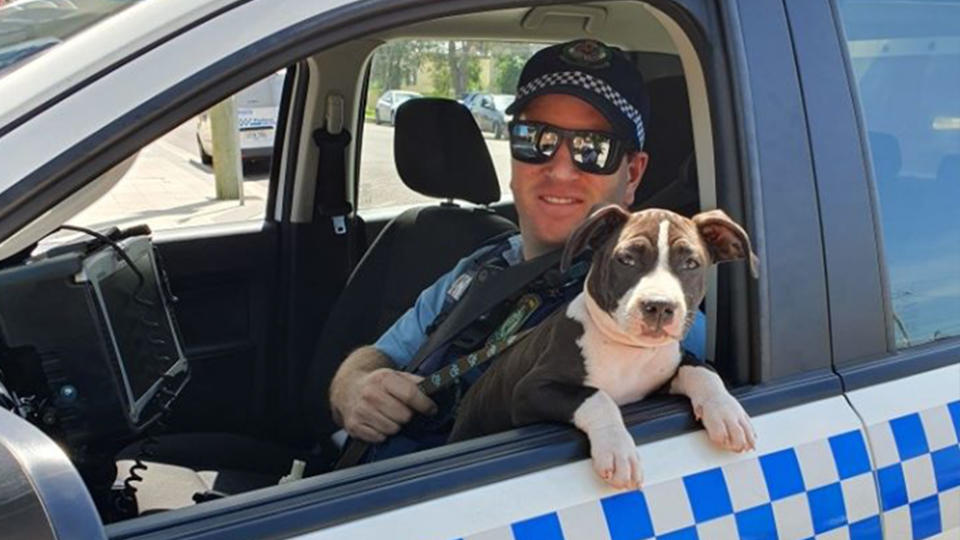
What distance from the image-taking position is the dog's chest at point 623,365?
4.66 feet

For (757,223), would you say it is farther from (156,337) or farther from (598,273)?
(156,337)

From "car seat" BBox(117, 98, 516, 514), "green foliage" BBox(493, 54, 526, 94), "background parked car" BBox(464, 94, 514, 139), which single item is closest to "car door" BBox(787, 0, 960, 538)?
"car seat" BBox(117, 98, 516, 514)

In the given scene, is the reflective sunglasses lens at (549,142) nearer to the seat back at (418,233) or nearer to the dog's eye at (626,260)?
the dog's eye at (626,260)

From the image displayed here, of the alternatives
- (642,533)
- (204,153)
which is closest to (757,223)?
(642,533)

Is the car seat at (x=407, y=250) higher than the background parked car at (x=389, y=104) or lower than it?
lower

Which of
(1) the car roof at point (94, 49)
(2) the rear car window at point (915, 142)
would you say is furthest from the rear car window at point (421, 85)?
(1) the car roof at point (94, 49)

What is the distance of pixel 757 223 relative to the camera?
1405mm

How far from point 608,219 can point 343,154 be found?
1827 mm

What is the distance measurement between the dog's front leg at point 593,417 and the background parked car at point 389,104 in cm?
168

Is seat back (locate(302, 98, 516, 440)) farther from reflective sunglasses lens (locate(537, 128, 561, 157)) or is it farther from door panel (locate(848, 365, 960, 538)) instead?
door panel (locate(848, 365, 960, 538))

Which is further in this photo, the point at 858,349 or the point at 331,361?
the point at 331,361

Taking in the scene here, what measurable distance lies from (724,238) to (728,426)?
26 centimetres

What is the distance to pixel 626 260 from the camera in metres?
1.36

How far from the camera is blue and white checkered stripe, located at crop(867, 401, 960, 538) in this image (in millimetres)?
1416
